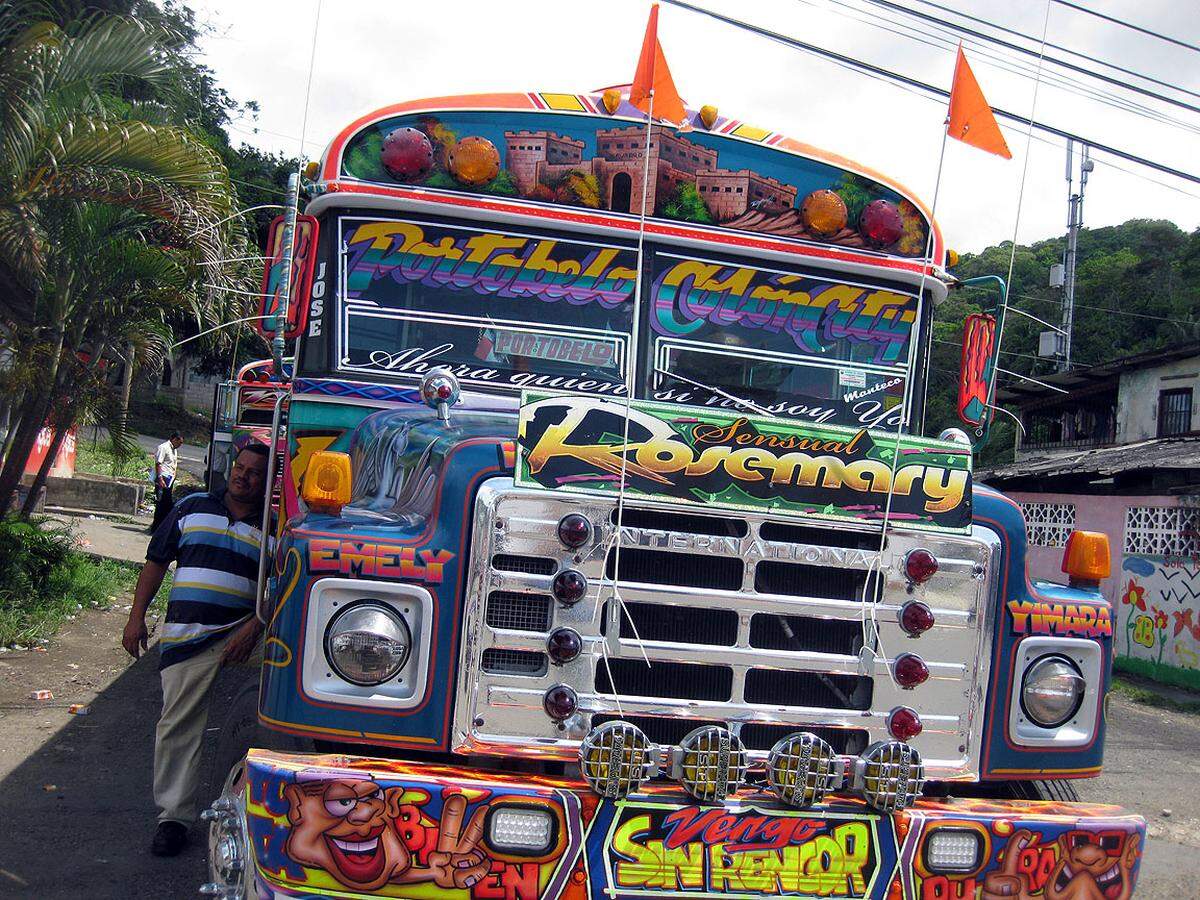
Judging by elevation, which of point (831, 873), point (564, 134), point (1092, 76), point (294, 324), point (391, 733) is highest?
point (1092, 76)

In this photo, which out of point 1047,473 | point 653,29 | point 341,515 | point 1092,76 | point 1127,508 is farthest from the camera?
point 1047,473

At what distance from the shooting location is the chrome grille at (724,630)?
122 inches

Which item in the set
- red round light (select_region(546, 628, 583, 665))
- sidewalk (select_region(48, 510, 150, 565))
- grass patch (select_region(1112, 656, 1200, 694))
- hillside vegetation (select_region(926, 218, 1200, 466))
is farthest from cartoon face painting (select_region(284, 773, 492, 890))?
hillside vegetation (select_region(926, 218, 1200, 466))

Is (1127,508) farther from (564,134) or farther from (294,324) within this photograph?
(294,324)

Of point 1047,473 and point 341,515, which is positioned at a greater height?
point 1047,473

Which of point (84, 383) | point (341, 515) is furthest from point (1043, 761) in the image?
point (84, 383)

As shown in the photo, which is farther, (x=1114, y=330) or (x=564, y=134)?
(x=1114, y=330)

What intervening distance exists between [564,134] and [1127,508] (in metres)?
11.5

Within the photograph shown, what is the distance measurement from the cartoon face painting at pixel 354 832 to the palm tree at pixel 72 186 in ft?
20.7

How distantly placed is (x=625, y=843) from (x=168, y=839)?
2676 mm

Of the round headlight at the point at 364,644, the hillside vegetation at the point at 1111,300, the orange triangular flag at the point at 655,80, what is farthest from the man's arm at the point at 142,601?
the hillside vegetation at the point at 1111,300

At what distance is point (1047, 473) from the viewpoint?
53.6 ft

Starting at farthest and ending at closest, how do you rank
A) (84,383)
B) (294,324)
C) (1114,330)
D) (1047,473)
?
(1114,330) → (1047,473) → (84,383) → (294,324)

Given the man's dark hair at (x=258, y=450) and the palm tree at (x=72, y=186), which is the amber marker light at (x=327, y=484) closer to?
the man's dark hair at (x=258, y=450)
